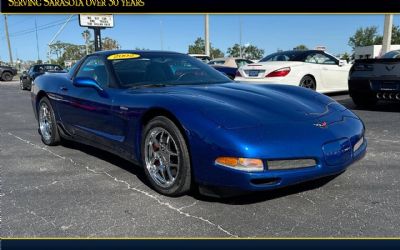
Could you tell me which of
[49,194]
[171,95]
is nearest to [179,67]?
[171,95]

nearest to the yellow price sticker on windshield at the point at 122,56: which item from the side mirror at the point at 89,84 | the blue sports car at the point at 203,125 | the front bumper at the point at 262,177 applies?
the blue sports car at the point at 203,125

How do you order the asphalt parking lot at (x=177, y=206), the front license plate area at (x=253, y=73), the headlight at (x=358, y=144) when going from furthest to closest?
1. the front license plate area at (x=253, y=73)
2. the headlight at (x=358, y=144)
3. the asphalt parking lot at (x=177, y=206)

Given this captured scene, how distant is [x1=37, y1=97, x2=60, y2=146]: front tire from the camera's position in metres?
5.03

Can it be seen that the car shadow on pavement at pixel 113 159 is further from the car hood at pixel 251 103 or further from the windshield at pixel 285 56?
the windshield at pixel 285 56

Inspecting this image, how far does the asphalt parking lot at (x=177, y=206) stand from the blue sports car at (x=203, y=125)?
226 millimetres

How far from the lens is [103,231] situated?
2.60 metres

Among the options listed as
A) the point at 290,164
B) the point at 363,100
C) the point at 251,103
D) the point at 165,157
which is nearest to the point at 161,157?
the point at 165,157

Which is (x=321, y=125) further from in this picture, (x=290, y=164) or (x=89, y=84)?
(x=89, y=84)

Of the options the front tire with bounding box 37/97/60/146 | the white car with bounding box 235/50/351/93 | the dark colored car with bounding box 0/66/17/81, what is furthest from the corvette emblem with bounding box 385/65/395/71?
the dark colored car with bounding box 0/66/17/81

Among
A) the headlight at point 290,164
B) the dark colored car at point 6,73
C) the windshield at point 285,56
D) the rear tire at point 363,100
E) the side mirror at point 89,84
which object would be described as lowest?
the dark colored car at point 6,73

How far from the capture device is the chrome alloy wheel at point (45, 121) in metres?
5.17

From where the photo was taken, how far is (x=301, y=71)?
8547mm

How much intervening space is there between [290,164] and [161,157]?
1086 millimetres

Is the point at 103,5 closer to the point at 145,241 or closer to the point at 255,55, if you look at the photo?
the point at 145,241
